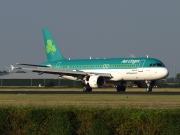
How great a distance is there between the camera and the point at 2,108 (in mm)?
28109

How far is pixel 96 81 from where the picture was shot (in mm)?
80625

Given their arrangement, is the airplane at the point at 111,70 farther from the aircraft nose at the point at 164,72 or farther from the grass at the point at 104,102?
the grass at the point at 104,102

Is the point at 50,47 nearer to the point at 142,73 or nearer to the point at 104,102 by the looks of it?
the point at 142,73

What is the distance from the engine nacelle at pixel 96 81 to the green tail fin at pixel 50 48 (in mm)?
14940

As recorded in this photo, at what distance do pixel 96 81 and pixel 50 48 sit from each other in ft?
62.4

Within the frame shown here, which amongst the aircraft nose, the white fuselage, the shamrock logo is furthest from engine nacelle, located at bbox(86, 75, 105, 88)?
the shamrock logo

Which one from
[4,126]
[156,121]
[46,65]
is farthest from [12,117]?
[46,65]

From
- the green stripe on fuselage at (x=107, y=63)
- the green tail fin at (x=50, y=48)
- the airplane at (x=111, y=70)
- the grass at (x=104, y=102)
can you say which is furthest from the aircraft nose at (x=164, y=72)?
the grass at (x=104, y=102)

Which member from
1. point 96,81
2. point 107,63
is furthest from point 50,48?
point 96,81

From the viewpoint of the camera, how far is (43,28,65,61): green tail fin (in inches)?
3794

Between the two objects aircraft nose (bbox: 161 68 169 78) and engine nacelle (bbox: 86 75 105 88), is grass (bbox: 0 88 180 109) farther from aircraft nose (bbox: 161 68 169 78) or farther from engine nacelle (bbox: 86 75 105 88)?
engine nacelle (bbox: 86 75 105 88)

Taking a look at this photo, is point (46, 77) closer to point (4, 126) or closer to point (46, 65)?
point (46, 65)

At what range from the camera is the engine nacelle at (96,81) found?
80625 mm

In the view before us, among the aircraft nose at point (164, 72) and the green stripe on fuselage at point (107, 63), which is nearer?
the aircraft nose at point (164, 72)
